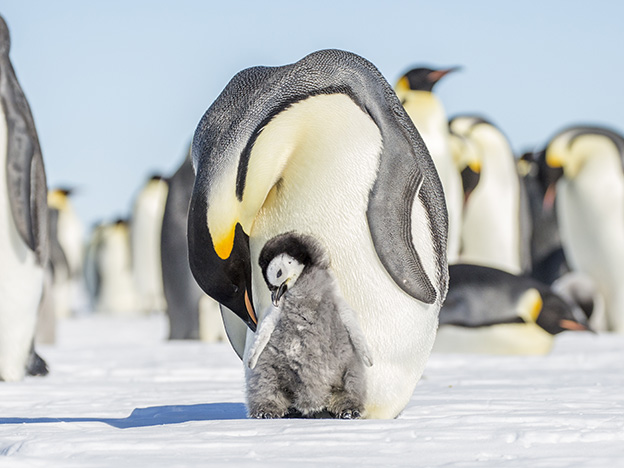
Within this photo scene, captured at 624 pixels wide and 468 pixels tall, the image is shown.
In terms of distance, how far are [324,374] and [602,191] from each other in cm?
654

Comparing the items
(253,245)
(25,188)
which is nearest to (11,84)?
(25,188)

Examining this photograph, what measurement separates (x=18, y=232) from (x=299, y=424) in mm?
2237

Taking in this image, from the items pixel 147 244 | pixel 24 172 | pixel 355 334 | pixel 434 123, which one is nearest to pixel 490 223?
pixel 434 123

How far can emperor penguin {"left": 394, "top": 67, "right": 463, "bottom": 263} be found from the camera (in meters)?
7.33

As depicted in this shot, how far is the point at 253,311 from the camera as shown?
2906mm

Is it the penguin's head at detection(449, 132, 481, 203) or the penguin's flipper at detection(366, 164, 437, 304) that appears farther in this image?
the penguin's head at detection(449, 132, 481, 203)

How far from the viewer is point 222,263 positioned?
2775 mm

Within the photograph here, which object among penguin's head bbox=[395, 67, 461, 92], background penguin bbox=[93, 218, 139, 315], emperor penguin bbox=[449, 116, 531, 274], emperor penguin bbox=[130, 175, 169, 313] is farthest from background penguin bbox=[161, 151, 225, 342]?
background penguin bbox=[93, 218, 139, 315]

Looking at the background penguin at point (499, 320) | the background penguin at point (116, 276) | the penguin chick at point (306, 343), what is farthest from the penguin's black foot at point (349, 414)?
the background penguin at point (116, 276)

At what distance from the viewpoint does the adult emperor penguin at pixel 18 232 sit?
176 inches

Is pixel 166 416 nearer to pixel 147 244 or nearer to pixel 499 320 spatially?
pixel 499 320

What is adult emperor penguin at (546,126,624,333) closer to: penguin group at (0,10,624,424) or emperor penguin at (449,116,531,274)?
emperor penguin at (449,116,531,274)

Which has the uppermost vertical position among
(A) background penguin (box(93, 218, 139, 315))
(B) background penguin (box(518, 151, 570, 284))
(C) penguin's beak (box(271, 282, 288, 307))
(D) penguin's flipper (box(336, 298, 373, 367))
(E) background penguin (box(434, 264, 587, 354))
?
(C) penguin's beak (box(271, 282, 288, 307))

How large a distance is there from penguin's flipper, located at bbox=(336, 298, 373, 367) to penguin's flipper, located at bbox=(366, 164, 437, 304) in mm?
182
